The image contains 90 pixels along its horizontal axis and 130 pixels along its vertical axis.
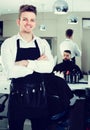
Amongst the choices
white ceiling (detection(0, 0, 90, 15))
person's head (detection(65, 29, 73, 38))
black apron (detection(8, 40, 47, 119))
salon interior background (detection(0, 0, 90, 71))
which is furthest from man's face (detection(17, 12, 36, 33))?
white ceiling (detection(0, 0, 90, 15))

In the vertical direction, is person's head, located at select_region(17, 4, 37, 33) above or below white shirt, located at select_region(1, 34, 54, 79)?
above

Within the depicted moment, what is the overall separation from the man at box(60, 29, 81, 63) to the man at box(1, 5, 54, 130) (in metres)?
2.91

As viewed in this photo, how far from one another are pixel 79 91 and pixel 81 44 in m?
2.92

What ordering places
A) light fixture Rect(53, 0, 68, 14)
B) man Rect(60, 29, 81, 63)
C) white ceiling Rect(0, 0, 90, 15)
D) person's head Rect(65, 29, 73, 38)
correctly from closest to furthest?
light fixture Rect(53, 0, 68, 14) → man Rect(60, 29, 81, 63) → person's head Rect(65, 29, 73, 38) → white ceiling Rect(0, 0, 90, 15)

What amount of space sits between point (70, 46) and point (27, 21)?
3495 millimetres

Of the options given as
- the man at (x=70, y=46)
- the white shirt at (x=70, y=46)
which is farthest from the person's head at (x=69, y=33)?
the white shirt at (x=70, y=46)

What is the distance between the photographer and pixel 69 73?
4.27 m

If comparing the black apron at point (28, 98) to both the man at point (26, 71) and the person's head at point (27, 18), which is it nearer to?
the man at point (26, 71)

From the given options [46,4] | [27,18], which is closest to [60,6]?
[27,18]

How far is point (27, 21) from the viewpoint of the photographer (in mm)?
2168

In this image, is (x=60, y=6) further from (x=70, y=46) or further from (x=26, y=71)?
(x=26, y=71)

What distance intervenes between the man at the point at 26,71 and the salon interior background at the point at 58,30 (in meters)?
3.78

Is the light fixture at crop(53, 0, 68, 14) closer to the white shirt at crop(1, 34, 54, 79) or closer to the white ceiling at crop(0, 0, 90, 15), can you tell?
the white shirt at crop(1, 34, 54, 79)

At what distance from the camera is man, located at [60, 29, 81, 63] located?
541cm
